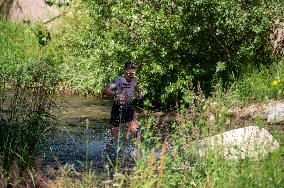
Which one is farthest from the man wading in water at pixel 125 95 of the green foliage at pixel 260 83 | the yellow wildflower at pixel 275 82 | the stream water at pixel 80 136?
the yellow wildflower at pixel 275 82

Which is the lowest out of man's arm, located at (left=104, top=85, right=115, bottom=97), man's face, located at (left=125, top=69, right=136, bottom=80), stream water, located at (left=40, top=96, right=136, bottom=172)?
stream water, located at (left=40, top=96, right=136, bottom=172)

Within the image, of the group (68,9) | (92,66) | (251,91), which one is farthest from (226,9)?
(68,9)

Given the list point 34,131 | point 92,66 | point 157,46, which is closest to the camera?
point 34,131

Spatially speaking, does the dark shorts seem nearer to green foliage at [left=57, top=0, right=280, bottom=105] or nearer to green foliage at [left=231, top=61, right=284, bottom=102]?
green foliage at [left=231, top=61, right=284, bottom=102]

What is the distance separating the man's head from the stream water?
1.18 metres

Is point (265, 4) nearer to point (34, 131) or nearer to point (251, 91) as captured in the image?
point (251, 91)

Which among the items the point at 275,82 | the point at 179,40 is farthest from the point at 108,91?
the point at 179,40

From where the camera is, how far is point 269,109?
1245 centimetres

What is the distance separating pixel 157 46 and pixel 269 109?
412cm

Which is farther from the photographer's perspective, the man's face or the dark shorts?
the dark shorts

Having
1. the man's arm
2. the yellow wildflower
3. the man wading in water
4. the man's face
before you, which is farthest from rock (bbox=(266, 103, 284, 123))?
the man's arm

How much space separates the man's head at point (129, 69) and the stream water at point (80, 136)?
1176 mm

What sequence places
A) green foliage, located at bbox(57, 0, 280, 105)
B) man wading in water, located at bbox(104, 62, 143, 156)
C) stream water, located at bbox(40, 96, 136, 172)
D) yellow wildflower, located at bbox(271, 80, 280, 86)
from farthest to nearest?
green foliage, located at bbox(57, 0, 280, 105), yellow wildflower, located at bbox(271, 80, 280, 86), man wading in water, located at bbox(104, 62, 143, 156), stream water, located at bbox(40, 96, 136, 172)

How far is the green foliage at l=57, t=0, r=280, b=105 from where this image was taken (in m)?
14.7
